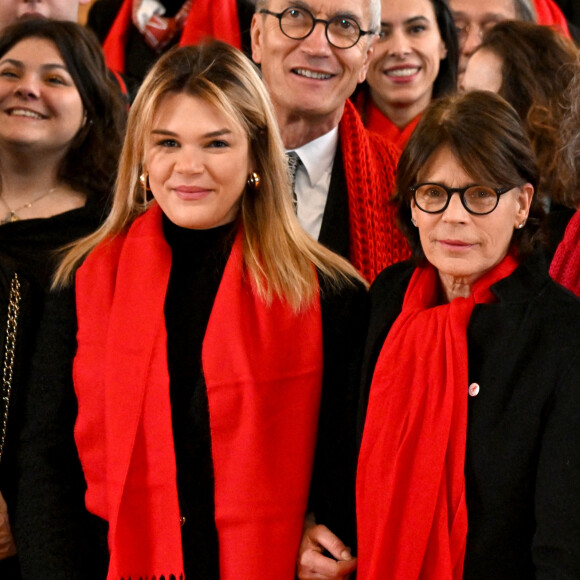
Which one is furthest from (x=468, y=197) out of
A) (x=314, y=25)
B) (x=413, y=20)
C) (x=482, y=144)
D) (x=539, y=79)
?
(x=413, y=20)

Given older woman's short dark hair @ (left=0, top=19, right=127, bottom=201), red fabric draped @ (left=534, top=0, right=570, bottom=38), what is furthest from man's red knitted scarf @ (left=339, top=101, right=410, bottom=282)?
red fabric draped @ (left=534, top=0, right=570, bottom=38)

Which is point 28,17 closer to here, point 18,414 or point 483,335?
point 18,414

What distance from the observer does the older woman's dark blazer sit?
63.5 inches

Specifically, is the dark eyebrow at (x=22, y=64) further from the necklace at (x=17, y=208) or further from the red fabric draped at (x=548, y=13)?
the red fabric draped at (x=548, y=13)

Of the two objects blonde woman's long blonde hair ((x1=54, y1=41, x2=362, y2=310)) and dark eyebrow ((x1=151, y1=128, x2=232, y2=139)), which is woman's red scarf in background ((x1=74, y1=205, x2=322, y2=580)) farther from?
dark eyebrow ((x1=151, y1=128, x2=232, y2=139))

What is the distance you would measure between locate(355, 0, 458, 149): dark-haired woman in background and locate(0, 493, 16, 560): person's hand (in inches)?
59.9

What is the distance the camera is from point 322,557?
1890mm

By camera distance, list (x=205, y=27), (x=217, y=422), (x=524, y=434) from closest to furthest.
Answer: (x=524, y=434)
(x=217, y=422)
(x=205, y=27)

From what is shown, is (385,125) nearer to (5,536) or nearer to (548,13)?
(548,13)

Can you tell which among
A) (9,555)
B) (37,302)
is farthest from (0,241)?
(9,555)

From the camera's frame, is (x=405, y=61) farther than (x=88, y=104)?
Yes

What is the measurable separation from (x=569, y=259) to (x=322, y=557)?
79 cm

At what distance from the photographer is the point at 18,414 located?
2.14 metres

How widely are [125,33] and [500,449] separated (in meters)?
2.23
